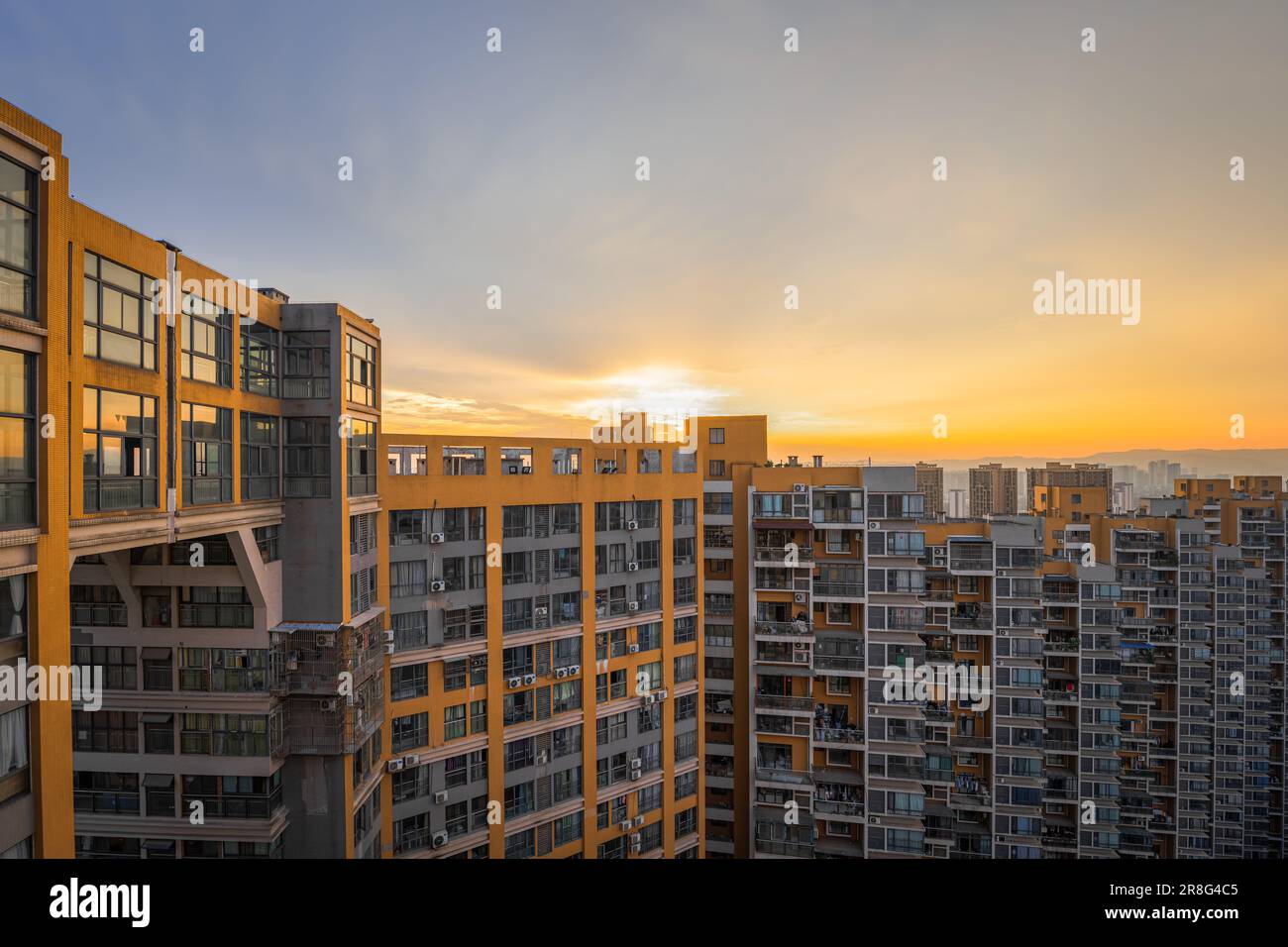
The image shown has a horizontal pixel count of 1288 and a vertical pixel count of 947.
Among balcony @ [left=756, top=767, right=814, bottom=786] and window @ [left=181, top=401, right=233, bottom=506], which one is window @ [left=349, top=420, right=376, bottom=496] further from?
balcony @ [left=756, top=767, right=814, bottom=786]

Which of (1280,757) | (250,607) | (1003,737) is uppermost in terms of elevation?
(250,607)

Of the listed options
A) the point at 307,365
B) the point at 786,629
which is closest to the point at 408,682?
the point at 307,365

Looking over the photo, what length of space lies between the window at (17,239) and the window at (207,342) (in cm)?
312

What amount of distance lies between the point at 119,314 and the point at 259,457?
399cm

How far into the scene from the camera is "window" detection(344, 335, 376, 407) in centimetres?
1337

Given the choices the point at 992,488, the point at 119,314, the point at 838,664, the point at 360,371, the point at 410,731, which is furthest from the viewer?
the point at 992,488

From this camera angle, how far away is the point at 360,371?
14.1m

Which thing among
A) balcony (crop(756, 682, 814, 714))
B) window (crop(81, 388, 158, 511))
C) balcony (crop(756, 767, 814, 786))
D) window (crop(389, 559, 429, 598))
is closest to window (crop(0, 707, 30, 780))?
window (crop(81, 388, 158, 511))

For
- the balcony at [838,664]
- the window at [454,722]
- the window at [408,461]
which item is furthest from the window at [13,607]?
the balcony at [838,664]

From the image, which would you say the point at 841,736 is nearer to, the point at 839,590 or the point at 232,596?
the point at 839,590
